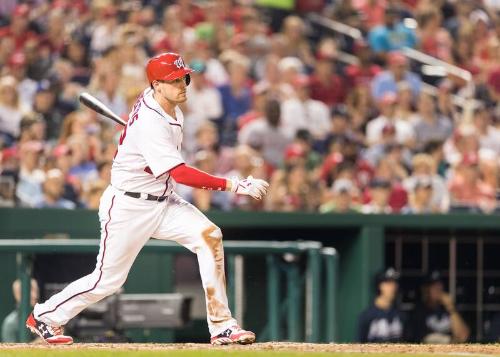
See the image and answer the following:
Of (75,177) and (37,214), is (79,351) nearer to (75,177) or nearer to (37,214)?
(37,214)

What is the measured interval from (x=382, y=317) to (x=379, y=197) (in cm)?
154

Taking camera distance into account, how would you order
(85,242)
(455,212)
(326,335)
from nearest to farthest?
(85,242), (326,335), (455,212)

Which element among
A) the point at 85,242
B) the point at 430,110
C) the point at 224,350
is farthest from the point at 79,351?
the point at 430,110

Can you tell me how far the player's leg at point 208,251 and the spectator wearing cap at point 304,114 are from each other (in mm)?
6361

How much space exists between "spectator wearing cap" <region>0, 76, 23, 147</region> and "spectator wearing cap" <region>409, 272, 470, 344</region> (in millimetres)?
4205

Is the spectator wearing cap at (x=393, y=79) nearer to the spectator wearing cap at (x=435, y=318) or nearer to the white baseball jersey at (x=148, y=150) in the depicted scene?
the spectator wearing cap at (x=435, y=318)

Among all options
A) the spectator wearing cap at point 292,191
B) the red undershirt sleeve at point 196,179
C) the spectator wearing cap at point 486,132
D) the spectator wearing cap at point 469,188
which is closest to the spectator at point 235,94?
the spectator wearing cap at point 292,191

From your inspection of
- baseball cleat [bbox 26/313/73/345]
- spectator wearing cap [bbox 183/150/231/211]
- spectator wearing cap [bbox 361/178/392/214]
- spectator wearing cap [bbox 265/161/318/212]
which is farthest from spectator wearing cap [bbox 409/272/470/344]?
baseball cleat [bbox 26/313/73/345]

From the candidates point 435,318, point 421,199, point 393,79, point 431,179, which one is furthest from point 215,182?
point 393,79

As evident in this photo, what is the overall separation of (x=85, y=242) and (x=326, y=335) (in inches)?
93.5

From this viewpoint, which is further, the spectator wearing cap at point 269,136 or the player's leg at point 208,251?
the spectator wearing cap at point 269,136

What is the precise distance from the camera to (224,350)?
7633 mm

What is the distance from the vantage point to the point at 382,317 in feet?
38.9

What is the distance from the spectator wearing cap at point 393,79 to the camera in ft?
51.6
